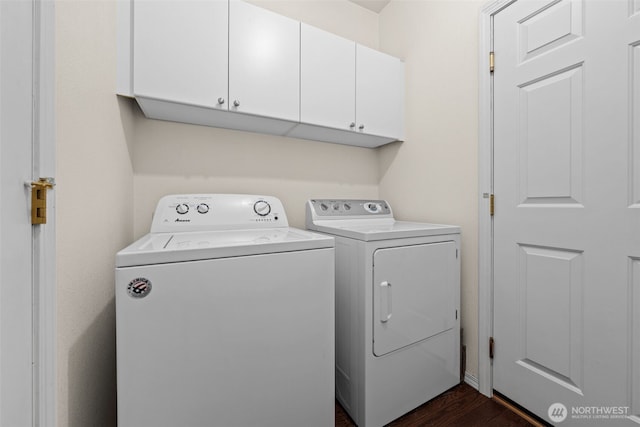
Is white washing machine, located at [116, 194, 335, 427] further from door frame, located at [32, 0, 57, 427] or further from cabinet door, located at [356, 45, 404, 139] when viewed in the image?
cabinet door, located at [356, 45, 404, 139]

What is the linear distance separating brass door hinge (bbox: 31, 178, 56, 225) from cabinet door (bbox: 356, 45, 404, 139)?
62.3 inches

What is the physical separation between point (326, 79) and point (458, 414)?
2034 mm

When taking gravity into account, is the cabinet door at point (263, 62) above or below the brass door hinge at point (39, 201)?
above

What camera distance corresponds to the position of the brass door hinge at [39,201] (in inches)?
23.2

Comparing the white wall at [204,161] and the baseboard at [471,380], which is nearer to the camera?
the white wall at [204,161]

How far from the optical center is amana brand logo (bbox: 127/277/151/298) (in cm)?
79

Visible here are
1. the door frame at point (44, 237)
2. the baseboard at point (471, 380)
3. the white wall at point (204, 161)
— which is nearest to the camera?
the door frame at point (44, 237)

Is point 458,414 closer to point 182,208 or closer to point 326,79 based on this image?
point 182,208

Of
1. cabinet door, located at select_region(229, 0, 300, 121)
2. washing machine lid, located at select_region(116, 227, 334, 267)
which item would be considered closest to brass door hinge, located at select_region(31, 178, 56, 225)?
washing machine lid, located at select_region(116, 227, 334, 267)

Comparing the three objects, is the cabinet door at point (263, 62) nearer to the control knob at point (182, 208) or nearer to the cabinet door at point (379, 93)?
the cabinet door at point (379, 93)

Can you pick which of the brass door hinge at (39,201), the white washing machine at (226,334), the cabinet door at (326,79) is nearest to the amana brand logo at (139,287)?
the white washing machine at (226,334)

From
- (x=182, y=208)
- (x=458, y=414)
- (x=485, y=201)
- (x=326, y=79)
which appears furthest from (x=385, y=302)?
(x=326, y=79)

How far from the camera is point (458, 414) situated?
1353 mm

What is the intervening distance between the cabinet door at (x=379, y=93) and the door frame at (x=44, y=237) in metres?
1.49
